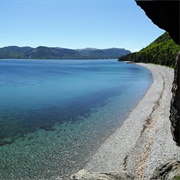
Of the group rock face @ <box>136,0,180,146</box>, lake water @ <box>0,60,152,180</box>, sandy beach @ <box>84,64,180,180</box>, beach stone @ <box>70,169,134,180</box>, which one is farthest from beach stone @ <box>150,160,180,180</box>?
lake water @ <box>0,60,152,180</box>

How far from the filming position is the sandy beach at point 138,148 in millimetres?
24375

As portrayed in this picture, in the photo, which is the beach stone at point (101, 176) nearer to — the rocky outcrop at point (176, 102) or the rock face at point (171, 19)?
the rock face at point (171, 19)

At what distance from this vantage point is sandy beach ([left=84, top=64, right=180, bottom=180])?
24.4 m

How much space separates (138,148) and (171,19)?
18511 millimetres

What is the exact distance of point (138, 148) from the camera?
28875 millimetres

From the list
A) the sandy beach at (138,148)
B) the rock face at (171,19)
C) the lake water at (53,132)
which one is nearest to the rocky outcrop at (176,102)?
the rock face at (171,19)

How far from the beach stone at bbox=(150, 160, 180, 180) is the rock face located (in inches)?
78.2

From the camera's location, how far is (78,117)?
4394 cm

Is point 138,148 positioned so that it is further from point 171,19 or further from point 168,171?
point 171,19

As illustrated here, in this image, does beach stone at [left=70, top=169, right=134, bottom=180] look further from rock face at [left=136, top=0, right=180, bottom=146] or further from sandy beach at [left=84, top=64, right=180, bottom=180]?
rock face at [left=136, top=0, right=180, bottom=146]

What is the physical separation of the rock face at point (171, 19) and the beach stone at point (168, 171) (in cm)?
199

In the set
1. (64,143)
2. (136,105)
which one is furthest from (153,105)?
(64,143)

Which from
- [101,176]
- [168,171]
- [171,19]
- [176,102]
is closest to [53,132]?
[101,176]

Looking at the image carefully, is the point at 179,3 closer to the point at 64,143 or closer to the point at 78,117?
the point at 64,143
